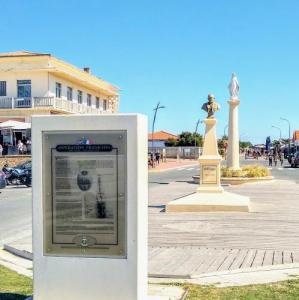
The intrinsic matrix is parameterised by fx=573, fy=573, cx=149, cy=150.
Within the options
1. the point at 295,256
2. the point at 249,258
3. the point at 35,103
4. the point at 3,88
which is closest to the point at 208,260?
the point at 249,258

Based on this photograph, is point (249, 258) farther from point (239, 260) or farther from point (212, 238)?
point (212, 238)

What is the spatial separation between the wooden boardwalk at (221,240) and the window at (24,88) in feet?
101

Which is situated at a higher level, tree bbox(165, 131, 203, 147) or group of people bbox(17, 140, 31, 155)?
tree bbox(165, 131, 203, 147)

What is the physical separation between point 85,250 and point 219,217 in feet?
29.4

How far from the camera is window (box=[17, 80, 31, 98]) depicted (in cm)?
4481

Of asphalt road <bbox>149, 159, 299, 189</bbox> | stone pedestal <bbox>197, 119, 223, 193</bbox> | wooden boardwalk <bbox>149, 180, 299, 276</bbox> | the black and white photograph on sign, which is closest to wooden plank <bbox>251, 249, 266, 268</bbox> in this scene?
wooden boardwalk <bbox>149, 180, 299, 276</bbox>

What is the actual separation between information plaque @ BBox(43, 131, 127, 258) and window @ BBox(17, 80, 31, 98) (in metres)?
40.5

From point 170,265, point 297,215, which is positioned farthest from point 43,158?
point 297,215

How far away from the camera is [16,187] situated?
27.4 meters

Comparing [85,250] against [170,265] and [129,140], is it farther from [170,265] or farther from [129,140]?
[170,265]

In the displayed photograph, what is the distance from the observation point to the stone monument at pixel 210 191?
15.2 m

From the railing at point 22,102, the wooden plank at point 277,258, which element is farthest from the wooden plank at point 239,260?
the railing at point 22,102

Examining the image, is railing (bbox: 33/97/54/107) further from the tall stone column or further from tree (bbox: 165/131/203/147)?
tree (bbox: 165/131/203/147)

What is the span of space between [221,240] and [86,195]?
5.60 m
